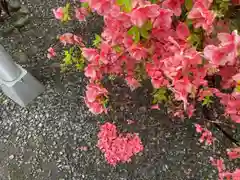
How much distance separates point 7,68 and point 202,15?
1348 millimetres

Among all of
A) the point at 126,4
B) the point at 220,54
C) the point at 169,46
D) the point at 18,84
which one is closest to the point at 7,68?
the point at 18,84

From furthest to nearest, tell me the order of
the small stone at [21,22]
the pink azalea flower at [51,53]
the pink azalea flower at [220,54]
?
the small stone at [21,22] → the pink azalea flower at [51,53] → the pink azalea flower at [220,54]

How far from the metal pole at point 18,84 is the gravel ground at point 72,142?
5cm

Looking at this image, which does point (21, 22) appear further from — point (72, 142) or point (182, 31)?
point (182, 31)

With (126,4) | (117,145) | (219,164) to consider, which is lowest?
(219,164)

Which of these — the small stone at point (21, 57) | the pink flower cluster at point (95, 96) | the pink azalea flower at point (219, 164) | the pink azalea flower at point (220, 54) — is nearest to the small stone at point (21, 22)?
the small stone at point (21, 57)

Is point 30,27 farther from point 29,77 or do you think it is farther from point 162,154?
point 162,154

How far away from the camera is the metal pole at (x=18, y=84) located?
2.22m

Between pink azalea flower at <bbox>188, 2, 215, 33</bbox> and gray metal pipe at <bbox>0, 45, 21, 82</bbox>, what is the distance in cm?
122

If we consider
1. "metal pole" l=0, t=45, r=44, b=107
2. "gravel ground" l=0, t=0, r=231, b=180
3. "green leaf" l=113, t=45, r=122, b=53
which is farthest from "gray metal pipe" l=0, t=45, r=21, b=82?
"green leaf" l=113, t=45, r=122, b=53

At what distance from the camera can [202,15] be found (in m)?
1.16

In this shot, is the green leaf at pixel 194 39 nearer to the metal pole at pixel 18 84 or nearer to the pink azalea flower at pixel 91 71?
the pink azalea flower at pixel 91 71

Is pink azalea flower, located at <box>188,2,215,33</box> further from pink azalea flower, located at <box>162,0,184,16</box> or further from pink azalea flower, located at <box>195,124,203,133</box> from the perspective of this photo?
pink azalea flower, located at <box>195,124,203,133</box>

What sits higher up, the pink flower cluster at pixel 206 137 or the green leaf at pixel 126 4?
the green leaf at pixel 126 4
